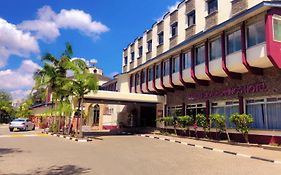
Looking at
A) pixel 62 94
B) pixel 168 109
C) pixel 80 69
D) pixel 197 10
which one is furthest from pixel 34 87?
pixel 197 10

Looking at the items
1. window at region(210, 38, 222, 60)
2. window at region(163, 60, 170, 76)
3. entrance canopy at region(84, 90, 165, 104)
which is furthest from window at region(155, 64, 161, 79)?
window at region(210, 38, 222, 60)

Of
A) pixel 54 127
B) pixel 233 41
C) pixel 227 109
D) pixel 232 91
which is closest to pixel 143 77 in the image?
pixel 54 127

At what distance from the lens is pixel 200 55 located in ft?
82.8

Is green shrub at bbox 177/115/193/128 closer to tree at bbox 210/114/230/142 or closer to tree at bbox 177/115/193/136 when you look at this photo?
tree at bbox 177/115/193/136

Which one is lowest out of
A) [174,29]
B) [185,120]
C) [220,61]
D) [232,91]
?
[185,120]

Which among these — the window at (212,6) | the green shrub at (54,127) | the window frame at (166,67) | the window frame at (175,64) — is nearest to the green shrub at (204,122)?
the window frame at (175,64)

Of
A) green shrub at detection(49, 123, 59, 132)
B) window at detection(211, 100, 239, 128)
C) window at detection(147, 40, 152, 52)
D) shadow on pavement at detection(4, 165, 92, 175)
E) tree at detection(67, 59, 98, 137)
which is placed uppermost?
window at detection(147, 40, 152, 52)

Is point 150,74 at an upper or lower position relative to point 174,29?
lower

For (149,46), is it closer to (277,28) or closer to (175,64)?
(175,64)

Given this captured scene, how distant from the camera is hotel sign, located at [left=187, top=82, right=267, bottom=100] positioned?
19.9 metres

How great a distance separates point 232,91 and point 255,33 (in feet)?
15.9

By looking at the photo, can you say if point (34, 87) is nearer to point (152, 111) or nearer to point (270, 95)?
point (152, 111)

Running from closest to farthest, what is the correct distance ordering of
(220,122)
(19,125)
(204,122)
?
1. (220,122)
2. (204,122)
3. (19,125)

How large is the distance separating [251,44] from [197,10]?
8.65 m
